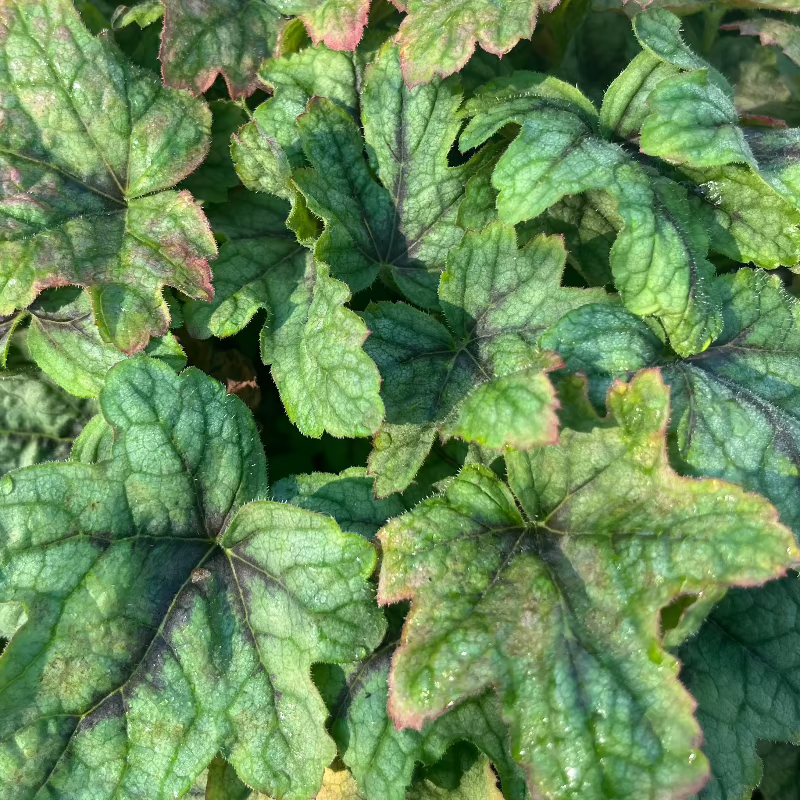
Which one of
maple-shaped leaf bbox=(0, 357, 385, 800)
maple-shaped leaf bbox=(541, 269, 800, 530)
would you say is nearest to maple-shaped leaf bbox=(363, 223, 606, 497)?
maple-shaped leaf bbox=(541, 269, 800, 530)

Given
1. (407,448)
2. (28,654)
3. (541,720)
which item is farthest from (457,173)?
(28,654)

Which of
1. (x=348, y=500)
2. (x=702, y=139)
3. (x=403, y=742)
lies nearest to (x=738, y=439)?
(x=702, y=139)

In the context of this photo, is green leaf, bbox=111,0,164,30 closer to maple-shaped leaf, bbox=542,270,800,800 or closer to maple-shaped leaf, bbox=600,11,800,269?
maple-shaped leaf, bbox=600,11,800,269

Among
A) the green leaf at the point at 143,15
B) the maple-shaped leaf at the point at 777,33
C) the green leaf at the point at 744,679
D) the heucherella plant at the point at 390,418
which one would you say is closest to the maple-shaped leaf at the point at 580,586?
the heucherella plant at the point at 390,418

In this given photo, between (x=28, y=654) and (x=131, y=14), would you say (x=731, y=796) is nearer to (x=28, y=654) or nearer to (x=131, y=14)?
(x=28, y=654)

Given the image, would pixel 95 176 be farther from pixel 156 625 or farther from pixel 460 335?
pixel 156 625

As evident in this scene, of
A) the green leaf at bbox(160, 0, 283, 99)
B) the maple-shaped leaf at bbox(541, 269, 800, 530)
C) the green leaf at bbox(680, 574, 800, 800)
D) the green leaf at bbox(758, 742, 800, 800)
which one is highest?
the green leaf at bbox(160, 0, 283, 99)
